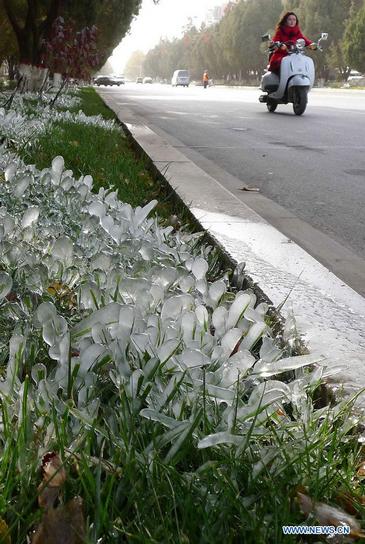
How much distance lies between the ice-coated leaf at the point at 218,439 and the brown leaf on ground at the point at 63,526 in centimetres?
22

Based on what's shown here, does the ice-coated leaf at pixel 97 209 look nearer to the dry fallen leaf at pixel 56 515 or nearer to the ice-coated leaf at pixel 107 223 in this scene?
the ice-coated leaf at pixel 107 223

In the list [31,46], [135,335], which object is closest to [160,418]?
[135,335]

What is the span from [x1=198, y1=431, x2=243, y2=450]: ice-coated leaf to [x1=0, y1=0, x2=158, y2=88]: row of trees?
9404 millimetres

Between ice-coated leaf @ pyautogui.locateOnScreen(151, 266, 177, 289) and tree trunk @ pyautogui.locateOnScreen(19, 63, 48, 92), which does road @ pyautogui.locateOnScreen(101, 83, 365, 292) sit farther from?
tree trunk @ pyautogui.locateOnScreen(19, 63, 48, 92)

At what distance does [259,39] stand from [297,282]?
3468 inches

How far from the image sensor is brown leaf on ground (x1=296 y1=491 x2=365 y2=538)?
1.16 metres

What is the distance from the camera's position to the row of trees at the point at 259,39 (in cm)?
6341

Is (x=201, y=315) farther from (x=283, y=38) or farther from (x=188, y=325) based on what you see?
(x=283, y=38)

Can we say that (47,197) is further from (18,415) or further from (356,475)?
(356,475)

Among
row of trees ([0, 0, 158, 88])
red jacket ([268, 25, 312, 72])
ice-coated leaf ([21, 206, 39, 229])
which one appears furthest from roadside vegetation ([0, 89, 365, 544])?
red jacket ([268, 25, 312, 72])

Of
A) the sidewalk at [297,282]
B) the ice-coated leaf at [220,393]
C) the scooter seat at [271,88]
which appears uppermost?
the scooter seat at [271,88]

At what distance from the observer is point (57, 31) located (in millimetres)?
10055

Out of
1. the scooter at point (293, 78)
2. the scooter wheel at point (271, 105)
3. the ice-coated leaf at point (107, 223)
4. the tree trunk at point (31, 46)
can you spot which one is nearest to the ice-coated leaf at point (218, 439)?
the ice-coated leaf at point (107, 223)

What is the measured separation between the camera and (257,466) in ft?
4.15
